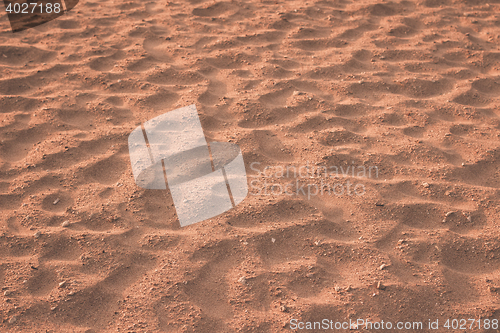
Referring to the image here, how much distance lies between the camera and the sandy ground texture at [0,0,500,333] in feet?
5.62

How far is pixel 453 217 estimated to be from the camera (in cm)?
201

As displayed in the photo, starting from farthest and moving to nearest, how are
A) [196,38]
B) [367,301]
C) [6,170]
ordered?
[196,38], [6,170], [367,301]

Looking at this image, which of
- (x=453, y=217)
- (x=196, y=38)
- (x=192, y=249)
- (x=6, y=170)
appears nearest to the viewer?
(x=192, y=249)

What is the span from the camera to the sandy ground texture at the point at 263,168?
1713mm

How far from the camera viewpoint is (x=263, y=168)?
90.3 inches

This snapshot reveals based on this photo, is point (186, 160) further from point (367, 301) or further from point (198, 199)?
point (367, 301)

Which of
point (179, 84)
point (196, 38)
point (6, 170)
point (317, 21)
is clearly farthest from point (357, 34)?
point (6, 170)

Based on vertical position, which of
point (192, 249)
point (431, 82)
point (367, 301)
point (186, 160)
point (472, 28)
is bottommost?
point (367, 301)

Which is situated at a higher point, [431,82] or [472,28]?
[472,28]

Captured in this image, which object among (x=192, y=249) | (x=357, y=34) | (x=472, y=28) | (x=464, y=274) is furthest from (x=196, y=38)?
(x=464, y=274)

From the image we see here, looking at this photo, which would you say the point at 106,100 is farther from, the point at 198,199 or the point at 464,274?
the point at 464,274

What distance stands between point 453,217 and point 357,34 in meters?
1.93

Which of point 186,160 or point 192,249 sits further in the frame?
point 186,160

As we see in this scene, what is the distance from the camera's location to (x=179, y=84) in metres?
2.89
